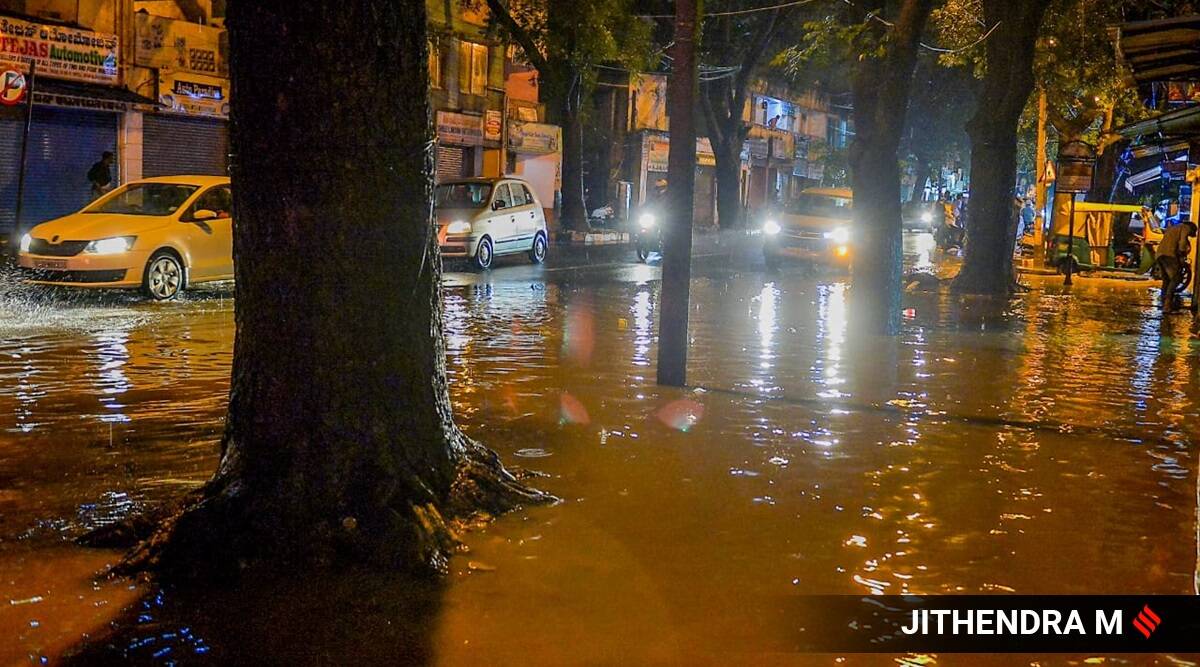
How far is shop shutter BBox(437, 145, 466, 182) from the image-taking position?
115 feet

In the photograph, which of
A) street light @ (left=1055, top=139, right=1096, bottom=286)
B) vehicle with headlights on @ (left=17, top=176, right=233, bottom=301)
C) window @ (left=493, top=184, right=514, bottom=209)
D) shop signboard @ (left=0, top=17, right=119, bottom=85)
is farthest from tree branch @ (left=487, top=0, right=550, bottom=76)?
vehicle with headlights on @ (left=17, top=176, right=233, bottom=301)

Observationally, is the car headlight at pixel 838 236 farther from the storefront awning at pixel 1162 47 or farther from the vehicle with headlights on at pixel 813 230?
the storefront awning at pixel 1162 47

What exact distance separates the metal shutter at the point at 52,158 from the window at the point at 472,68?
1303cm

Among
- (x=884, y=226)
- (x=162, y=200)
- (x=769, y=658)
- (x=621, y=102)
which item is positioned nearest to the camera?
(x=769, y=658)

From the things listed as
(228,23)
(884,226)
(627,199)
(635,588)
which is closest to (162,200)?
(884,226)

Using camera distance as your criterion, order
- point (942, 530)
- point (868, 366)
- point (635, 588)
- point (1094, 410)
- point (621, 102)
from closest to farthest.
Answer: point (635, 588) < point (942, 530) < point (1094, 410) < point (868, 366) < point (621, 102)

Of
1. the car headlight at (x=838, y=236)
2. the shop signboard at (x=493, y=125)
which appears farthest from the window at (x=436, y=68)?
the car headlight at (x=838, y=236)

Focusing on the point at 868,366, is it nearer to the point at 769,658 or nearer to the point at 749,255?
the point at 769,658

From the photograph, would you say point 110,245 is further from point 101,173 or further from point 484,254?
point 484,254

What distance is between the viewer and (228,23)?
16.8ft

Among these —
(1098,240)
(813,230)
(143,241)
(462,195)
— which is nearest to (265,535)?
(143,241)

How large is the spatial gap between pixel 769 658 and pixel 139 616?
2399 millimetres

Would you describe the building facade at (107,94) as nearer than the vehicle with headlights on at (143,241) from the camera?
No

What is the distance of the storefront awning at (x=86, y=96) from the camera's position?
72.3ft
